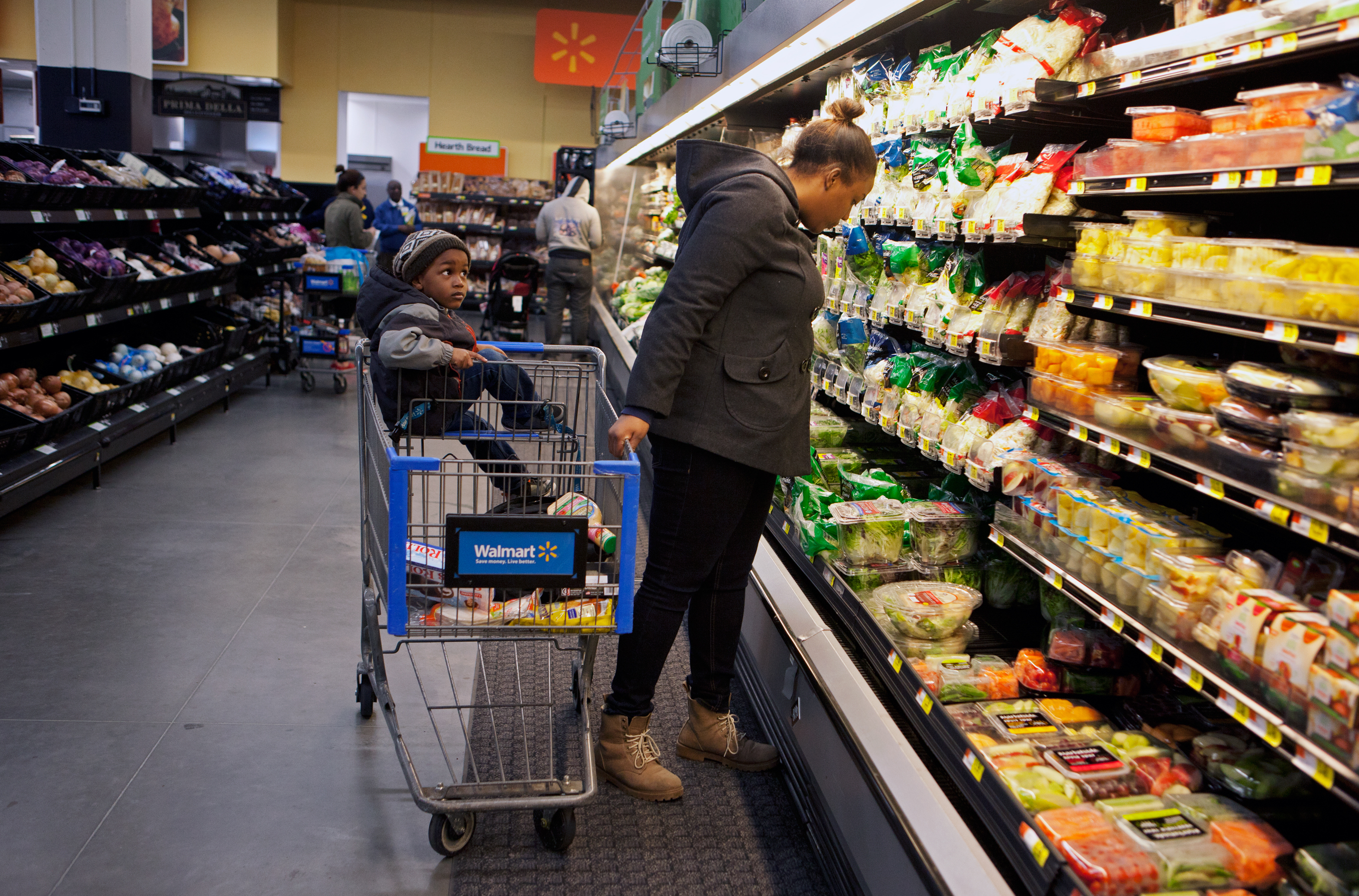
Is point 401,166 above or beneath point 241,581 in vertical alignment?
above

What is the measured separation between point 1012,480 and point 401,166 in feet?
58.9

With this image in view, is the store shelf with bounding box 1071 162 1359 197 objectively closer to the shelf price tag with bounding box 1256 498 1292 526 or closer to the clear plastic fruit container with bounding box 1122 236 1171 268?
the clear plastic fruit container with bounding box 1122 236 1171 268

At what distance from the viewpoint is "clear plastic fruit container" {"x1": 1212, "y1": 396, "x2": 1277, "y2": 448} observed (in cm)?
161

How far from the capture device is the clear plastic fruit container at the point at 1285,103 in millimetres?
1564

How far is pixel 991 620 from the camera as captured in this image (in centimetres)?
281

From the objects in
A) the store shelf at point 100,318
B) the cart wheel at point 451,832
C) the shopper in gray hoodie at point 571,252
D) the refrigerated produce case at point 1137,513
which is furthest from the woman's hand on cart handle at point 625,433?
the shopper in gray hoodie at point 571,252

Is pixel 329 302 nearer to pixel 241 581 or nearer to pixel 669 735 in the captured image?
pixel 241 581

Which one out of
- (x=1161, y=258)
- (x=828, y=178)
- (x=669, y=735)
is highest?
(x=828, y=178)

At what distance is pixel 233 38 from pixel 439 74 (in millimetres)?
2887

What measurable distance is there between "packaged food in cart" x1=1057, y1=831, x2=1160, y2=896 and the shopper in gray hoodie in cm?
767

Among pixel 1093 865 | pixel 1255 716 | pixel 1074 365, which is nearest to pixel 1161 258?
pixel 1074 365

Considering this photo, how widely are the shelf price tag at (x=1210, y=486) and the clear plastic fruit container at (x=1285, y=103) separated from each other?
586mm

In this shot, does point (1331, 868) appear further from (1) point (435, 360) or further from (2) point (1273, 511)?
(1) point (435, 360)

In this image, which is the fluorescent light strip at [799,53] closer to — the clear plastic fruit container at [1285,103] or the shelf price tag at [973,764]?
the clear plastic fruit container at [1285,103]
